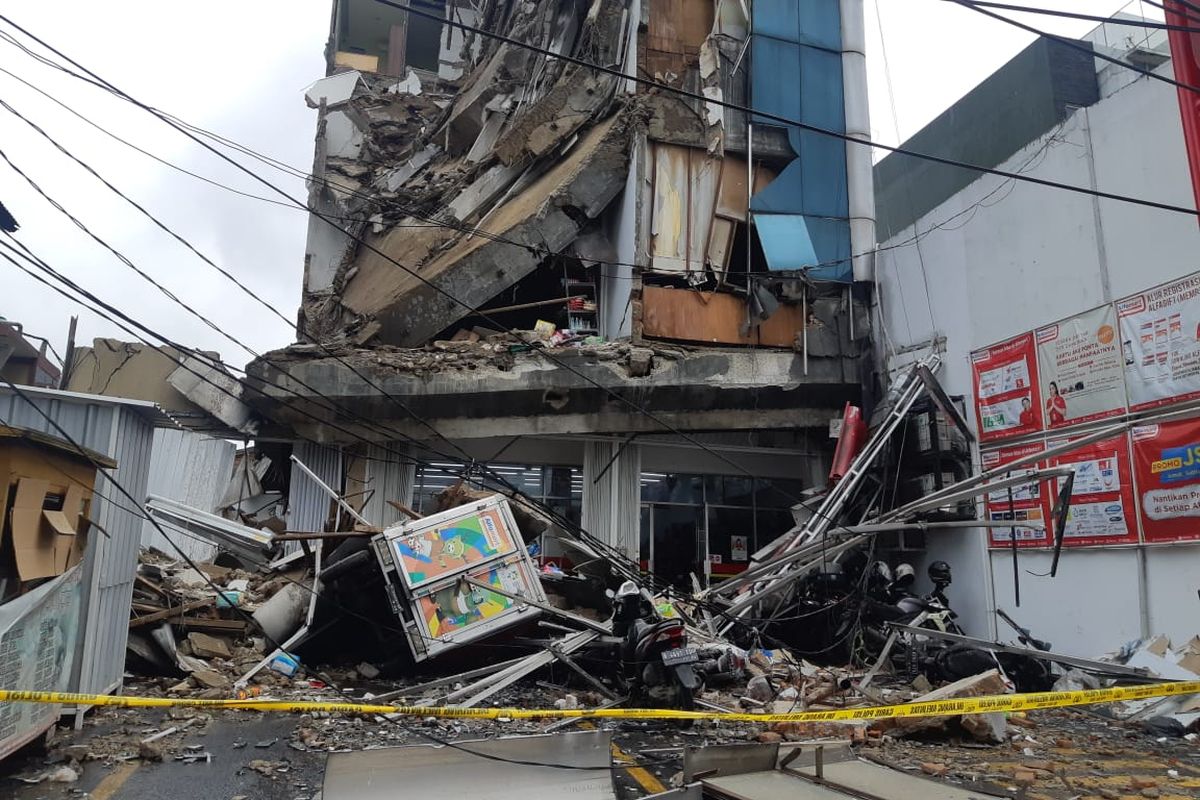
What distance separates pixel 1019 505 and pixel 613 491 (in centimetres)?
639

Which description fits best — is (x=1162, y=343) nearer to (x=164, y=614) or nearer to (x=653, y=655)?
(x=653, y=655)

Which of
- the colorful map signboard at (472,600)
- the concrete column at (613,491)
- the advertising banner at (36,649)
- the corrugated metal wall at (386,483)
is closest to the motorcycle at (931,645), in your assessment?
the colorful map signboard at (472,600)

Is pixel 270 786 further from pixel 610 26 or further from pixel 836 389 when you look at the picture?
pixel 610 26

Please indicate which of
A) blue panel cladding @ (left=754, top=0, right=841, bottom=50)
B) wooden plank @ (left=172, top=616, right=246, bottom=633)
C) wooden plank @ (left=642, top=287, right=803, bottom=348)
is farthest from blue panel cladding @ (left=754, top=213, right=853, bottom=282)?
wooden plank @ (left=172, top=616, right=246, bottom=633)

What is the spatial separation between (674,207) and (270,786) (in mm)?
11430

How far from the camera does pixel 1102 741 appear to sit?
6.57 meters

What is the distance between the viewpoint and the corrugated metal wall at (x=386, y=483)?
42.4 ft

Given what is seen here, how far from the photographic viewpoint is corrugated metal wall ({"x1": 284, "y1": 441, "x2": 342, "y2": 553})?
42.0ft

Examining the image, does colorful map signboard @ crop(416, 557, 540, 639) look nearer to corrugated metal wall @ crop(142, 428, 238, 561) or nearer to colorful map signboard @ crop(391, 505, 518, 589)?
colorful map signboard @ crop(391, 505, 518, 589)

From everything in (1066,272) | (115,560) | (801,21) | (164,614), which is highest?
(801,21)

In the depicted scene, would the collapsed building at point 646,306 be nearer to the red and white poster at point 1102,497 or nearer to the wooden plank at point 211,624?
the wooden plank at point 211,624

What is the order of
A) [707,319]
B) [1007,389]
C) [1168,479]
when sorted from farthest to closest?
[707,319] < [1007,389] < [1168,479]

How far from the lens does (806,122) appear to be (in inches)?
579

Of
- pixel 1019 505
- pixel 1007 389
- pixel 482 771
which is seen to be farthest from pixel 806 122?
pixel 482 771
